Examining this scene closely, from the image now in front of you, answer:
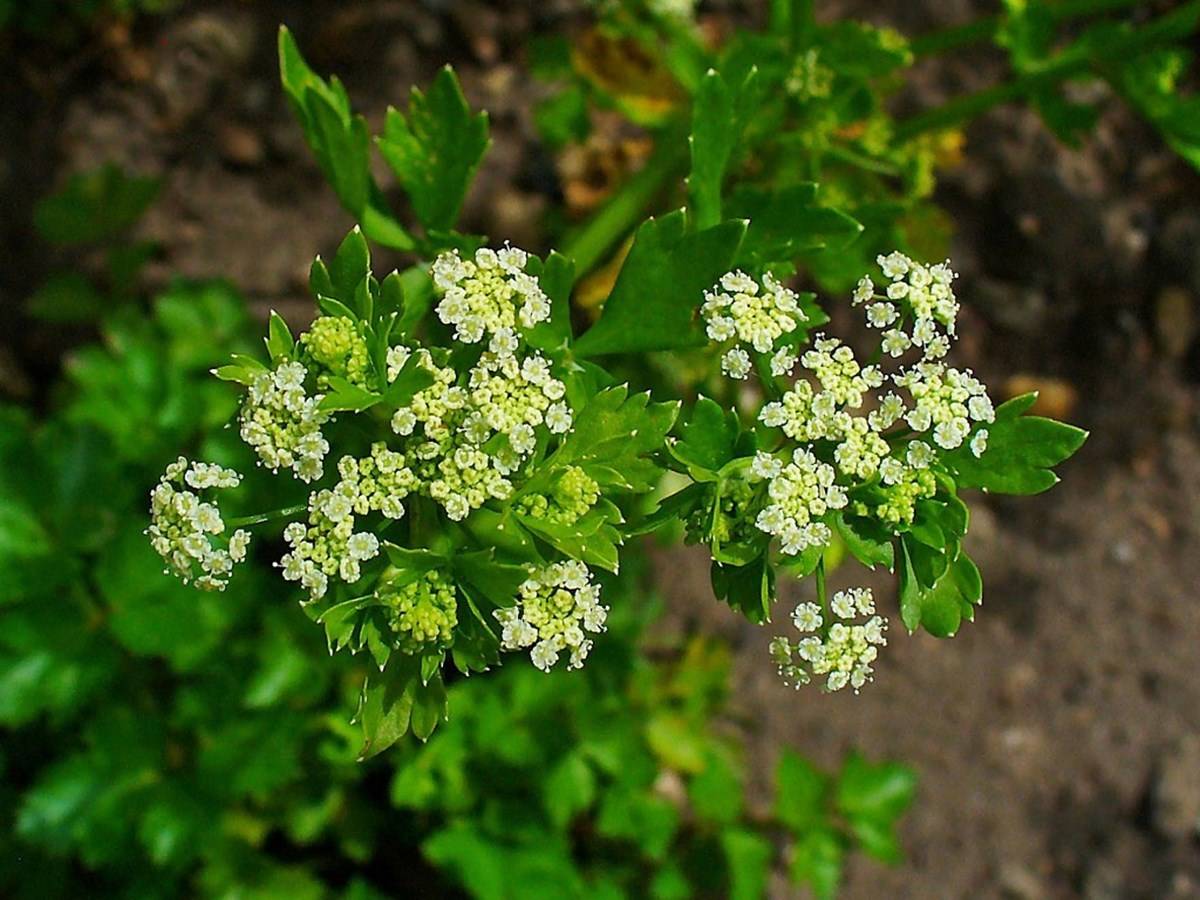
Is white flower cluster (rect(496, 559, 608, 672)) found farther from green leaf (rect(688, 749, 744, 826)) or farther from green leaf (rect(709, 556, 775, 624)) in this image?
green leaf (rect(688, 749, 744, 826))

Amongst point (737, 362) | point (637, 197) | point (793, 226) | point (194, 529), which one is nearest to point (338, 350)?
point (194, 529)

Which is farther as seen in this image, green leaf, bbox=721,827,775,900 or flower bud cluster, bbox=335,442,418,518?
green leaf, bbox=721,827,775,900

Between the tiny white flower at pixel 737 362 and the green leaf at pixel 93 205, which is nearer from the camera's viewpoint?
the tiny white flower at pixel 737 362

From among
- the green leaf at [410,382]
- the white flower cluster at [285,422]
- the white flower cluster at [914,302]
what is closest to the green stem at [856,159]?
the white flower cluster at [914,302]

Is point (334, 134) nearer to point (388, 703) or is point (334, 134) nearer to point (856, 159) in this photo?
point (388, 703)

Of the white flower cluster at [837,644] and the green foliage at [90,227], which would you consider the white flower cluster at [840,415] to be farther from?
the green foliage at [90,227]

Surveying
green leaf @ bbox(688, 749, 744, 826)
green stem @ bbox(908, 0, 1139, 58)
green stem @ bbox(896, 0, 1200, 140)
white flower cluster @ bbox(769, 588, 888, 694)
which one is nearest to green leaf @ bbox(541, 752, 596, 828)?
green leaf @ bbox(688, 749, 744, 826)

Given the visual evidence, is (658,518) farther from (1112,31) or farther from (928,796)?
(928,796)

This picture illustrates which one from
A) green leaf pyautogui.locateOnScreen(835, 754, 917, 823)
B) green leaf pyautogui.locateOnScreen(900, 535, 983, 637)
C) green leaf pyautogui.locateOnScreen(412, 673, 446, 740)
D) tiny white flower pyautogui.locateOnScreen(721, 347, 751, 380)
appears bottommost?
green leaf pyautogui.locateOnScreen(835, 754, 917, 823)
